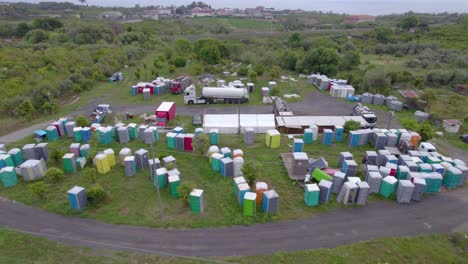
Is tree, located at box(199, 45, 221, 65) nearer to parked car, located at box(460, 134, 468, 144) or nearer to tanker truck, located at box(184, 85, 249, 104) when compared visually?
tanker truck, located at box(184, 85, 249, 104)

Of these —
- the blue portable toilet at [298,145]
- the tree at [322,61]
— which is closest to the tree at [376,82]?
the tree at [322,61]

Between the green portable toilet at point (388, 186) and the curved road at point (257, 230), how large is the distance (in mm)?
698

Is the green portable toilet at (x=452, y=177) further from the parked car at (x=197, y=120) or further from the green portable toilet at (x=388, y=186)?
the parked car at (x=197, y=120)

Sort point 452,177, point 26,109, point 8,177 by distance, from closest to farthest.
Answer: point 452,177 < point 8,177 < point 26,109

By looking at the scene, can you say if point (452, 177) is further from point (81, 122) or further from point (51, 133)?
point (51, 133)

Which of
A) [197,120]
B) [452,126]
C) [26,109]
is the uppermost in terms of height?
[452,126]

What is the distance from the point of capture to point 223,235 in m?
12.9

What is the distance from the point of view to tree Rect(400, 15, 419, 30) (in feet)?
246

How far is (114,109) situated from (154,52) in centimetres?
3151

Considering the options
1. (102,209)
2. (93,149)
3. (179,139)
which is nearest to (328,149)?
(179,139)

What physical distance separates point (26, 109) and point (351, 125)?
2785 centimetres

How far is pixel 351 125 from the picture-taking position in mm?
21797

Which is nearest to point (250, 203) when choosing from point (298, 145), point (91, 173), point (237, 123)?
point (298, 145)

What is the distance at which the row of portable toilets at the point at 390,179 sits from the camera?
14696mm
